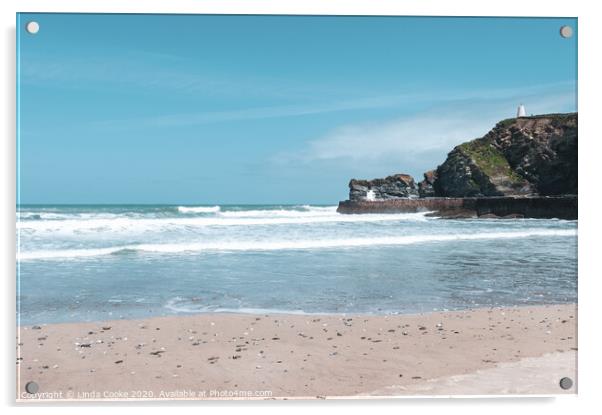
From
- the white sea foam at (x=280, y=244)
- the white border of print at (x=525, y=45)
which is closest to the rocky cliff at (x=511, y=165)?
the white border of print at (x=525, y=45)

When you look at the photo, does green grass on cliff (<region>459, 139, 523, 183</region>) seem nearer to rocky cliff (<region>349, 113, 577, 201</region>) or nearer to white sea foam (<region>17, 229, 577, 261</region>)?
rocky cliff (<region>349, 113, 577, 201</region>)

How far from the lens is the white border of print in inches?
95.6

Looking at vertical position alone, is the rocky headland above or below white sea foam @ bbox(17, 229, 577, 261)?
above

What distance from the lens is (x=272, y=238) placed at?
6395 mm

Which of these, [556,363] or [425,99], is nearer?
[556,363]

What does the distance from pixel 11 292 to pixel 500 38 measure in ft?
9.88

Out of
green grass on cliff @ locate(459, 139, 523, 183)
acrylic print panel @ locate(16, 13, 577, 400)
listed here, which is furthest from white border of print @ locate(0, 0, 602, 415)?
green grass on cliff @ locate(459, 139, 523, 183)

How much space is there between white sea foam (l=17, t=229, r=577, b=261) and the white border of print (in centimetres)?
38

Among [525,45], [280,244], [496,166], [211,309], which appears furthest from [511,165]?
[211,309]

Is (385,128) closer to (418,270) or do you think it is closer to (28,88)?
(418,270)

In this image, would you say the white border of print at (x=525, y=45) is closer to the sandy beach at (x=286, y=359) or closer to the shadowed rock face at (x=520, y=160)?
the sandy beach at (x=286, y=359)

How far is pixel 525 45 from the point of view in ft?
9.31
